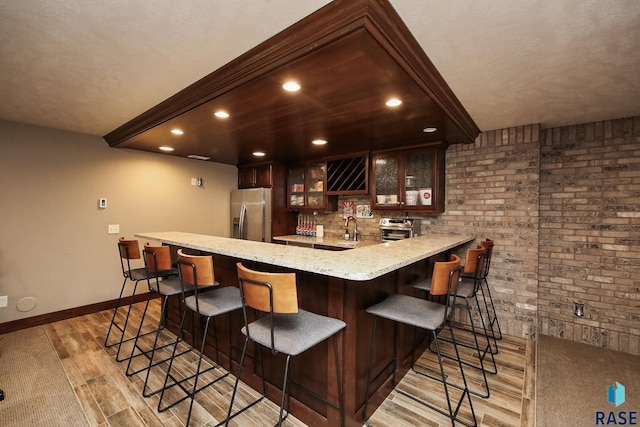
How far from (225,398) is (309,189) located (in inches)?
129

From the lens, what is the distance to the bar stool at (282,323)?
144 centimetres

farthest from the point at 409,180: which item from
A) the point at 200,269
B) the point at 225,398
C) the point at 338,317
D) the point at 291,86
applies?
the point at 225,398

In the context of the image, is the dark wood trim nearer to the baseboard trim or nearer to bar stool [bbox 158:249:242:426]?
bar stool [bbox 158:249:242:426]

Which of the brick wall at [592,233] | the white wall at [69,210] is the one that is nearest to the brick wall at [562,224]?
the brick wall at [592,233]

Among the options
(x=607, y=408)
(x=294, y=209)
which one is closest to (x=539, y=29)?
(x=607, y=408)

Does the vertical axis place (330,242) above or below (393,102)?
below

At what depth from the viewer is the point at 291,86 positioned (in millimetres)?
1962

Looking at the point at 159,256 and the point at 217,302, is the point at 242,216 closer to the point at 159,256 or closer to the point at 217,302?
the point at 159,256

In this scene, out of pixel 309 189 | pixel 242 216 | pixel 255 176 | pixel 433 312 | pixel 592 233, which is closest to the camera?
pixel 433 312

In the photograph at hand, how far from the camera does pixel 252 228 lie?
4.85 m

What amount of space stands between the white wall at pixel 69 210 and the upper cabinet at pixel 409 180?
324cm

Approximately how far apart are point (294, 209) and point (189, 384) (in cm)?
315

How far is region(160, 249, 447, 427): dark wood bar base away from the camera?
176 centimetres

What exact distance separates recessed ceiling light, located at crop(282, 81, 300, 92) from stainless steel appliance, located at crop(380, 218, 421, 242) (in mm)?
2410
